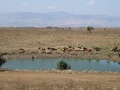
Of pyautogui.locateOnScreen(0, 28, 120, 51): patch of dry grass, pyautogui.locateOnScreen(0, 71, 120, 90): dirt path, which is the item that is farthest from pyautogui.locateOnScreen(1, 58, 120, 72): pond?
pyautogui.locateOnScreen(0, 71, 120, 90): dirt path

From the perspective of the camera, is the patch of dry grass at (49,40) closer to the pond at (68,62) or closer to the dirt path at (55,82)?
the pond at (68,62)

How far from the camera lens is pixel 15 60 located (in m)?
48.6

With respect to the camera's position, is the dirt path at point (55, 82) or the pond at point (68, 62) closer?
the dirt path at point (55, 82)

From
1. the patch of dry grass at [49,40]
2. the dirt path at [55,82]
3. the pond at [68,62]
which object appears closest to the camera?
the dirt path at [55,82]

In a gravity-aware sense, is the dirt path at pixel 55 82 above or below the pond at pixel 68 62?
above

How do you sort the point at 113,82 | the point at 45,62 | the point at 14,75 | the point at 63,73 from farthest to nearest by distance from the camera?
the point at 45,62, the point at 63,73, the point at 14,75, the point at 113,82

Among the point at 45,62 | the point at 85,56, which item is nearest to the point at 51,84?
the point at 45,62

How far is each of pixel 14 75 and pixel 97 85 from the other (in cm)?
792

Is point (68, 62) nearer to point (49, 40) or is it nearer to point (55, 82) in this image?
point (55, 82)

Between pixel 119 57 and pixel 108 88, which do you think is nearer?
pixel 108 88

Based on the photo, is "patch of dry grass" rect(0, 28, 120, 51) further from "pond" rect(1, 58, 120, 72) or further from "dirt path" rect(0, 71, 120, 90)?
"dirt path" rect(0, 71, 120, 90)

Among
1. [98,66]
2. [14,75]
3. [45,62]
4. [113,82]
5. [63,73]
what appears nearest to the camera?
[113,82]

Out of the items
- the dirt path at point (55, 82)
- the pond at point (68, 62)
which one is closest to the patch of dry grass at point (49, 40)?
the pond at point (68, 62)

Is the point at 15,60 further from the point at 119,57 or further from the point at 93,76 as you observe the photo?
the point at 93,76
